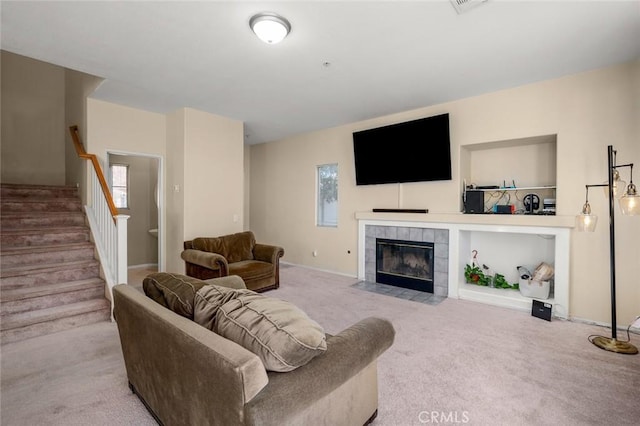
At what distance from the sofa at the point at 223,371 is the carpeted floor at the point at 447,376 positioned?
31 cm

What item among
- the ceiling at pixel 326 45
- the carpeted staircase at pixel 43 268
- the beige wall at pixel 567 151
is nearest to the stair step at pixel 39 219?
the carpeted staircase at pixel 43 268

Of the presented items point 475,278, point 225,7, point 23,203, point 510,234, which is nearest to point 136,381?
point 225,7

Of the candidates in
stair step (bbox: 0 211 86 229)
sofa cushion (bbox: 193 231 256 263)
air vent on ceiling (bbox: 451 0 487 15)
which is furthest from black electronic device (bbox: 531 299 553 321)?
stair step (bbox: 0 211 86 229)

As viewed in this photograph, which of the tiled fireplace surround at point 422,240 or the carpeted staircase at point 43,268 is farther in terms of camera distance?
the tiled fireplace surround at point 422,240

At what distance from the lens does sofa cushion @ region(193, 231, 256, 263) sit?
4371 mm

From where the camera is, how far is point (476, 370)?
234cm

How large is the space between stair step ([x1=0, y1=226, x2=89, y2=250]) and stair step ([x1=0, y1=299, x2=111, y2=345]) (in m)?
1.03

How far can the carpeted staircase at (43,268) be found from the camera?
2980 mm

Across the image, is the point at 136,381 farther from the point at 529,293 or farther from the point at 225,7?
the point at 529,293

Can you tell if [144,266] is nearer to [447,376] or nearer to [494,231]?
[447,376]

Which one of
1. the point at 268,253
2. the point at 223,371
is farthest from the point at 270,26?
the point at 268,253

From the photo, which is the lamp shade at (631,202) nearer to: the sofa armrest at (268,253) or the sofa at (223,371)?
the sofa at (223,371)

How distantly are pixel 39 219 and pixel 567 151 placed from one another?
651cm

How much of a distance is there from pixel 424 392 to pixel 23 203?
5290 mm
